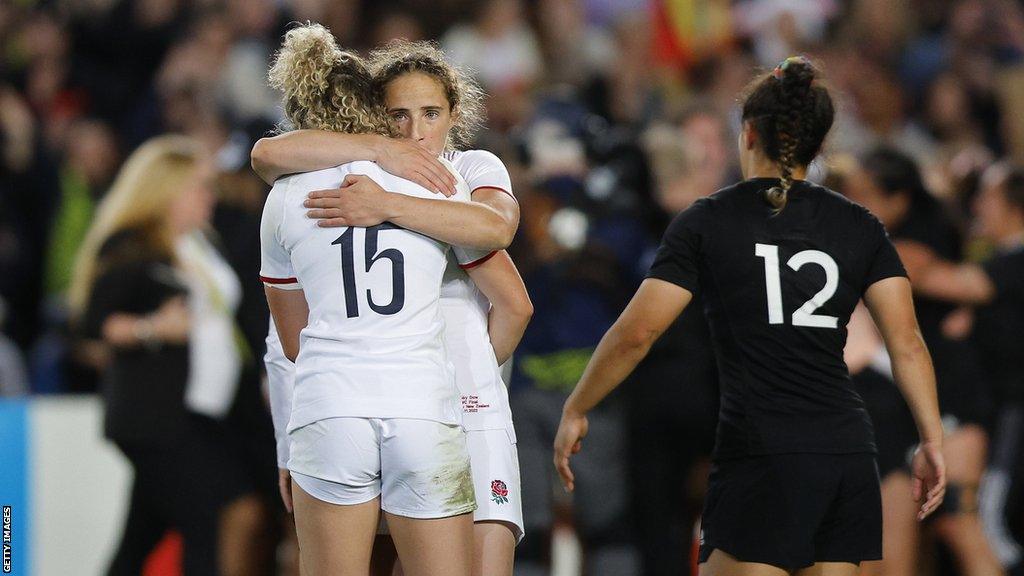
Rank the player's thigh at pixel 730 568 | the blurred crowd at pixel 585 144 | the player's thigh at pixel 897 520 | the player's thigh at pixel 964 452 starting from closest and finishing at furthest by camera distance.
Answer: the player's thigh at pixel 730 568 → the player's thigh at pixel 897 520 → the player's thigh at pixel 964 452 → the blurred crowd at pixel 585 144

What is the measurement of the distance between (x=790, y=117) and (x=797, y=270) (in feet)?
1.42

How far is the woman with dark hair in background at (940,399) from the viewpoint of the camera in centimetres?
564

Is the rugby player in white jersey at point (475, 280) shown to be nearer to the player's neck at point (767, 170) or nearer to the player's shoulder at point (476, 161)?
the player's shoulder at point (476, 161)

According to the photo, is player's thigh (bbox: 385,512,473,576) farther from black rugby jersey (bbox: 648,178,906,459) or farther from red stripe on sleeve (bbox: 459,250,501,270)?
black rugby jersey (bbox: 648,178,906,459)

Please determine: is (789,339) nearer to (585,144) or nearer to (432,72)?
(432,72)

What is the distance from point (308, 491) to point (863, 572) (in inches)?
67.3

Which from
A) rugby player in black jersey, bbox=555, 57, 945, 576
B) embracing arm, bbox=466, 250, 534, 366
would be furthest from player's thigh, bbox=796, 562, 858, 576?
embracing arm, bbox=466, 250, 534, 366

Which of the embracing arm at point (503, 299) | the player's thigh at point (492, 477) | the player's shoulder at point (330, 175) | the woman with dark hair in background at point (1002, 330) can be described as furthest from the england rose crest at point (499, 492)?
the woman with dark hair in background at point (1002, 330)

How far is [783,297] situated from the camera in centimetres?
375

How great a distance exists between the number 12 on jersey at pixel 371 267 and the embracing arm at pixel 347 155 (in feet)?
0.64

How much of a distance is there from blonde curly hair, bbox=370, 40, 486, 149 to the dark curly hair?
2.75 feet

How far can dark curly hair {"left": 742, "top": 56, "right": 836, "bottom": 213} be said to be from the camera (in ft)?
12.5

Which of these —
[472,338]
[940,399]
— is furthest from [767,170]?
[940,399]

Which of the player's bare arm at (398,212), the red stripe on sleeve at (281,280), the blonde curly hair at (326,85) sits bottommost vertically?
the red stripe on sleeve at (281,280)
